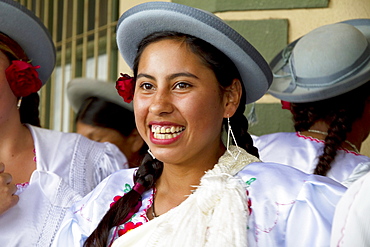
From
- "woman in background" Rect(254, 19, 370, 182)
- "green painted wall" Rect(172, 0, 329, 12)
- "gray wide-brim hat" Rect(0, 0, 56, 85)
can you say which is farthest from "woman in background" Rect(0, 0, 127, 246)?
"green painted wall" Rect(172, 0, 329, 12)

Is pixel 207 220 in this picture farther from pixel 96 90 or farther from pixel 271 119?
pixel 96 90

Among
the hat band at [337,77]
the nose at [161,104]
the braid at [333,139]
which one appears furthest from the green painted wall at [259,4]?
the nose at [161,104]

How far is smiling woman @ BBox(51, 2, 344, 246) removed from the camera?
6.80 feet

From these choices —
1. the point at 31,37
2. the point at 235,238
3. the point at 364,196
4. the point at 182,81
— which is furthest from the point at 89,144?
the point at 364,196

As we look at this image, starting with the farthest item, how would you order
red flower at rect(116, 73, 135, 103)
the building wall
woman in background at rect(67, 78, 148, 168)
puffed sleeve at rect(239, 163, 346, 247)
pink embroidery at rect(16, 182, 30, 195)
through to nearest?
woman in background at rect(67, 78, 148, 168), the building wall, pink embroidery at rect(16, 182, 30, 195), red flower at rect(116, 73, 135, 103), puffed sleeve at rect(239, 163, 346, 247)

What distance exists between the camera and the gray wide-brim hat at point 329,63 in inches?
127

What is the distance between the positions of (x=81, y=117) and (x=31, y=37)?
146 centimetres

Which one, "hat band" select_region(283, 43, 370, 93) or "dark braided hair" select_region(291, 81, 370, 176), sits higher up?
"hat band" select_region(283, 43, 370, 93)

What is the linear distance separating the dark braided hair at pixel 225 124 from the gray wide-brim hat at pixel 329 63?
0.90m

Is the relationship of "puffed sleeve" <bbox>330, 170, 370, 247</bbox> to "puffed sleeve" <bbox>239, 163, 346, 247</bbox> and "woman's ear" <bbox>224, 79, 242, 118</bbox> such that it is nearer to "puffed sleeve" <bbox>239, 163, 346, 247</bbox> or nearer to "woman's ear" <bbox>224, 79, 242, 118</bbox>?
"puffed sleeve" <bbox>239, 163, 346, 247</bbox>

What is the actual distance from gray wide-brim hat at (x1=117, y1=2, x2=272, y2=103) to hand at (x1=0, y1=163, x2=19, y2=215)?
0.80 metres

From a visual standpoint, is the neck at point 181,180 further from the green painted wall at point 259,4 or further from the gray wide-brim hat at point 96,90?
the gray wide-brim hat at point 96,90

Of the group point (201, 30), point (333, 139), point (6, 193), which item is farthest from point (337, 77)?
point (6, 193)

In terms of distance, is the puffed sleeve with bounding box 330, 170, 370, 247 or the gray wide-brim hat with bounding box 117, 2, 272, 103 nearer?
the puffed sleeve with bounding box 330, 170, 370, 247
